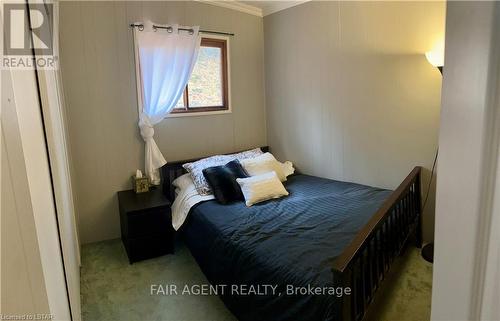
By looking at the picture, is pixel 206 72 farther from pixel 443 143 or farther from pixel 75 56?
pixel 443 143

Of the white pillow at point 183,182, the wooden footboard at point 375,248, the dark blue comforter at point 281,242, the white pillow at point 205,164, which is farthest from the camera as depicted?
the white pillow at point 183,182

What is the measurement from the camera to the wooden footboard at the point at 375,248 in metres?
1.57

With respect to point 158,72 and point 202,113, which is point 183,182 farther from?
point 158,72

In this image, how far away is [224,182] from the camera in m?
3.13

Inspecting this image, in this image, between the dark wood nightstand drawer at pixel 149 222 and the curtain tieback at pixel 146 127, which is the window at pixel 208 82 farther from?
the dark wood nightstand drawer at pixel 149 222

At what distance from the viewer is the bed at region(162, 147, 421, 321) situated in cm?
171

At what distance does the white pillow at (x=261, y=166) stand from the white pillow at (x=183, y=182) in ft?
1.86

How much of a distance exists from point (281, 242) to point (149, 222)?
1416 millimetres

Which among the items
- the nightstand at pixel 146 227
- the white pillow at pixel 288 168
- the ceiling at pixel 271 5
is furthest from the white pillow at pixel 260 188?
the ceiling at pixel 271 5

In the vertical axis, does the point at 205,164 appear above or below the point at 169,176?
above

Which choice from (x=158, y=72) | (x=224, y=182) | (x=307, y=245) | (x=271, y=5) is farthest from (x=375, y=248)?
(x=271, y=5)

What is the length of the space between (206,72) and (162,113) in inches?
29.7

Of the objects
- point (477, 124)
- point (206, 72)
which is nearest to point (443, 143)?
point (477, 124)

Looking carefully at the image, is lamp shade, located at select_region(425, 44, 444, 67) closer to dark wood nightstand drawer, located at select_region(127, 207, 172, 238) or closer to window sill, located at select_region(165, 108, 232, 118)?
window sill, located at select_region(165, 108, 232, 118)
